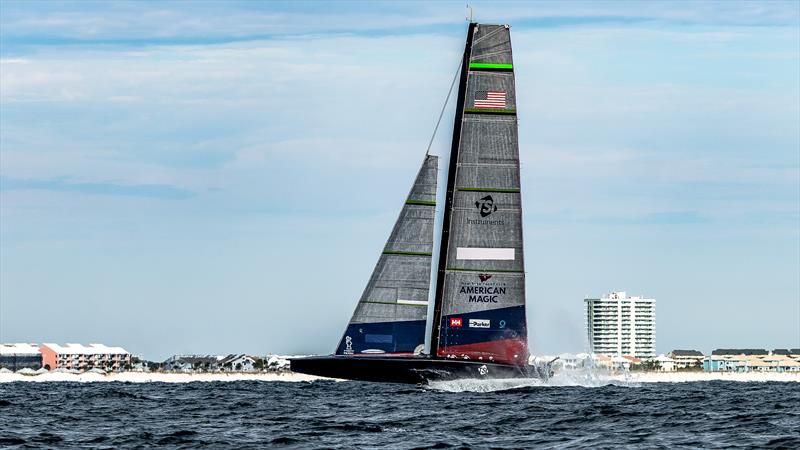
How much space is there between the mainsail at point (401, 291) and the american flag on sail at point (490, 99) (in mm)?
5054

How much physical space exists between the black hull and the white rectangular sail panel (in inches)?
190

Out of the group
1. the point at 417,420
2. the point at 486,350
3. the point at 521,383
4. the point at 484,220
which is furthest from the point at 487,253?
the point at 417,420

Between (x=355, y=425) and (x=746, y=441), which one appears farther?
(x=355, y=425)

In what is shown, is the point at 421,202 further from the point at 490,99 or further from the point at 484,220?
the point at 490,99

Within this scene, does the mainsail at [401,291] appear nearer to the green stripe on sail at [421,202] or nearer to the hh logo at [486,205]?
the green stripe on sail at [421,202]

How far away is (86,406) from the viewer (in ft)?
175

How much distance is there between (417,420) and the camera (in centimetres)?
4231

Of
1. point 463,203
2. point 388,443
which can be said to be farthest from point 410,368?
point 388,443

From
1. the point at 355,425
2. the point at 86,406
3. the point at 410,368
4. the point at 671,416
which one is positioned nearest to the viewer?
the point at 355,425

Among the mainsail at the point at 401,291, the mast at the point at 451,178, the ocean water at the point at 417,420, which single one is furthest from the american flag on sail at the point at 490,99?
the ocean water at the point at 417,420

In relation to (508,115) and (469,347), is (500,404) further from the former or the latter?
(508,115)

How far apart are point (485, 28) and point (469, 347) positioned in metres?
14.8

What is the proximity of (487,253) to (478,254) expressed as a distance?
42 cm

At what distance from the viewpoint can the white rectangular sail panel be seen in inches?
2419
